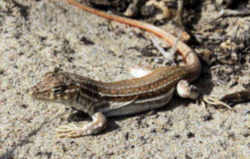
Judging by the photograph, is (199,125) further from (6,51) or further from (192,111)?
(6,51)

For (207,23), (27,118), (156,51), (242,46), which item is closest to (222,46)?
(242,46)

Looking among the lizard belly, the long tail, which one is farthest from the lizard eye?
the long tail

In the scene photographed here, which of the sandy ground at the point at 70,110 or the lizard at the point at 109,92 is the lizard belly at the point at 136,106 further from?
the sandy ground at the point at 70,110

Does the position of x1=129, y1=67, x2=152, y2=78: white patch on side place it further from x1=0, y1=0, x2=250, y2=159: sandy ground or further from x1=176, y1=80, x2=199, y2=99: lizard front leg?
x1=176, y1=80, x2=199, y2=99: lizard front leg

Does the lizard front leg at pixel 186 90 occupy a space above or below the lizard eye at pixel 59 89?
below

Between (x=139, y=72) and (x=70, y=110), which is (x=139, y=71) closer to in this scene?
(x=139, y=72)

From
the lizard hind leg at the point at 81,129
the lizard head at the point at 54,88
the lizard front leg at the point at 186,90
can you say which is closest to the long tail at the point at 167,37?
the lizard front leg at the point at 186,90

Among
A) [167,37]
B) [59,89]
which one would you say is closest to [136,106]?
[59,89]
